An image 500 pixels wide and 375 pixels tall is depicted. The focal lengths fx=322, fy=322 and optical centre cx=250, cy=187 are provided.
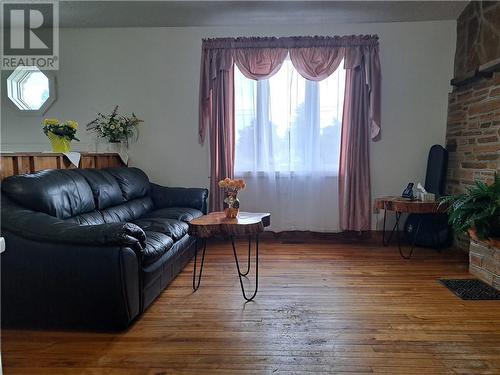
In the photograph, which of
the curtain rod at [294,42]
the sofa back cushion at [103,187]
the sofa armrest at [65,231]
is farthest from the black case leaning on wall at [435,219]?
the sofa back cushion at [103,187]

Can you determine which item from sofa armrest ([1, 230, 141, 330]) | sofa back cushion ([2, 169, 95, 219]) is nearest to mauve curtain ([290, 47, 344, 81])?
sofa back cushion ([2, 169, 95, 219])

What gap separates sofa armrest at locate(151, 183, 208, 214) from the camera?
3.82 m

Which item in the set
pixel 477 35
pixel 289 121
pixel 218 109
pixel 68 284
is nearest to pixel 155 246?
pixel 68 284

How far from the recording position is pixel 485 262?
2807mm

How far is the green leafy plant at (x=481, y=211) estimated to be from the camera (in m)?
2.62

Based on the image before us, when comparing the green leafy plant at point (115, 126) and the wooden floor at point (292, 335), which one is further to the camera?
the green leafy plant at point (115, 126)

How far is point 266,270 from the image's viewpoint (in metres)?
3.13

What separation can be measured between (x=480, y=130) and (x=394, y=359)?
9.08ft

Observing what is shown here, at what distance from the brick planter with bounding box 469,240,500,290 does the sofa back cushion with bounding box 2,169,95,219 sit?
11.1ft

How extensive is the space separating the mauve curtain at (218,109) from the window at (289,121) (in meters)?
0.12

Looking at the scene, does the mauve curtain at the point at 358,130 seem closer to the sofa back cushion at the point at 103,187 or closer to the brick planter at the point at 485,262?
the brick planter at the point at 485,262

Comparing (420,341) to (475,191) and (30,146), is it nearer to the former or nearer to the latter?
(475,191)

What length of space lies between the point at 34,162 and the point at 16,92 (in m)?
2.26

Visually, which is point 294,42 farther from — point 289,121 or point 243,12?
point 289,121
